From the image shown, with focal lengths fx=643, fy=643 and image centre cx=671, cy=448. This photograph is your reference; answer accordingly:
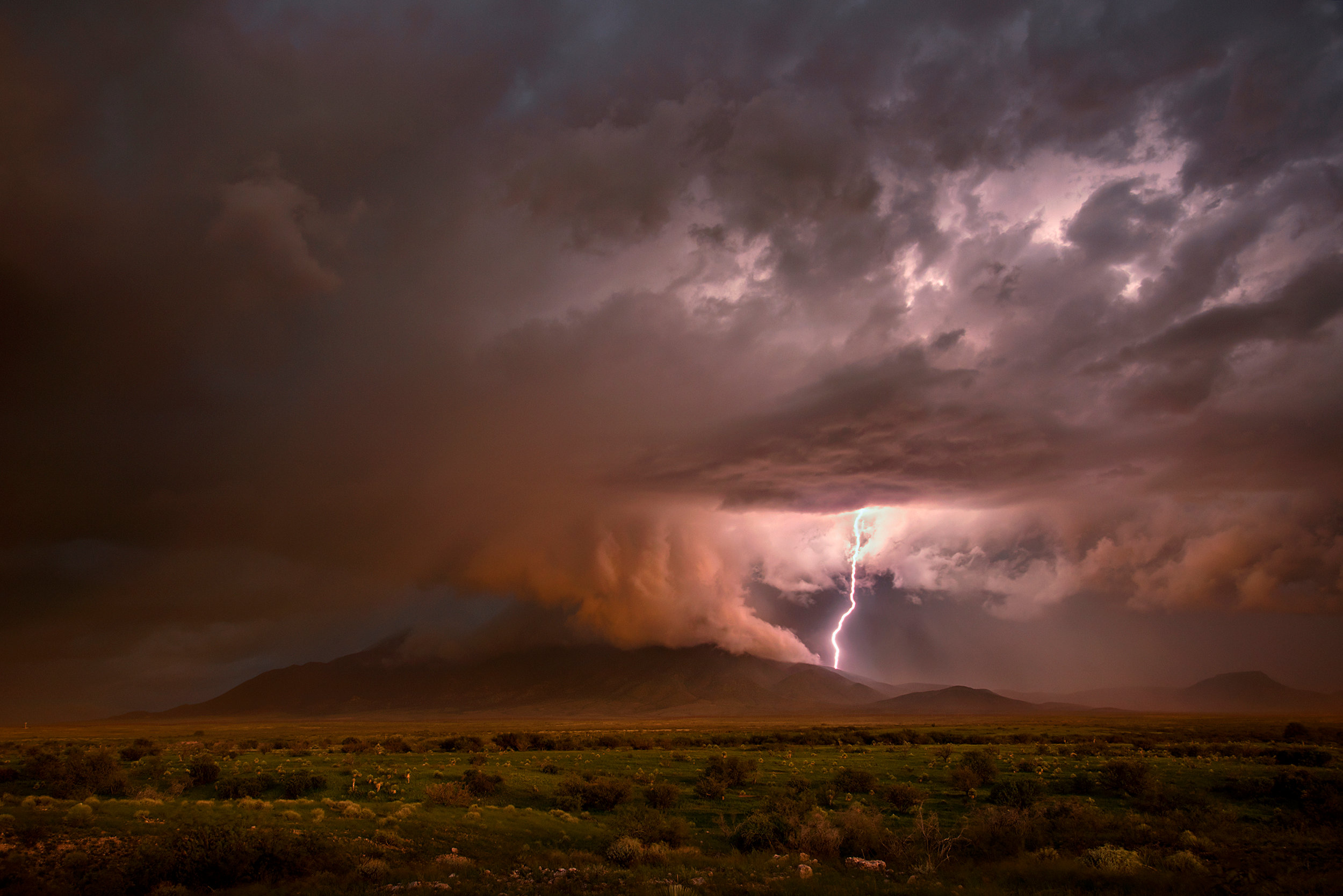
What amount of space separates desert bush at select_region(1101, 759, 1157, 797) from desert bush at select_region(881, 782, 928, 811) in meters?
11.7

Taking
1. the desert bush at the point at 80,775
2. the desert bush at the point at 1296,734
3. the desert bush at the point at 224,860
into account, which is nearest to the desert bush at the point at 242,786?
the desert bush at the point at 80,775

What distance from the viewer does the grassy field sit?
2059 cm

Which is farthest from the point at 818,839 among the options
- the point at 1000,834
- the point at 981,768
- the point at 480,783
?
the point at 981,768

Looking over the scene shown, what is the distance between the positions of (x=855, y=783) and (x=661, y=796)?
13.6 m

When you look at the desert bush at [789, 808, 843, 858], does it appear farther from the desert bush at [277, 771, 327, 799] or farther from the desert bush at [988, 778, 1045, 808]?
the desert bush at [277, 771, 327, 799]

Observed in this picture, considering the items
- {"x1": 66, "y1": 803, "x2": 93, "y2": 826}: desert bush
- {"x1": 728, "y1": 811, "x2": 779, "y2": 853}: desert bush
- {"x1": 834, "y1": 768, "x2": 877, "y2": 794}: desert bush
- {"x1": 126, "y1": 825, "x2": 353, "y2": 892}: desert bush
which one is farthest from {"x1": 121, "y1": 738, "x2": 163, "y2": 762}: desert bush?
{"x1": 834, "y1": 768, "x2": 877, "y2": 794}: desert bush

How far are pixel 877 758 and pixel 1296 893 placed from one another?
1873 inches

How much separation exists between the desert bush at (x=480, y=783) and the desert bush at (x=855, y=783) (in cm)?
2207

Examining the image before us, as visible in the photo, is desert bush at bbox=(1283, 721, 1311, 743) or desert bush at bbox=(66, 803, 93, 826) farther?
desert bush at bbox=(1283, 721, 1311, 743)

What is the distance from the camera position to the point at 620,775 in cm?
4966

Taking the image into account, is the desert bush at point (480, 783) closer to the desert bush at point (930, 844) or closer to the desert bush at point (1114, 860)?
the desert bush at point (930, 844)

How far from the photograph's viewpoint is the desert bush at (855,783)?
42.2 m

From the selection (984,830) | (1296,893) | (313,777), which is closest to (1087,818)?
(984,830)

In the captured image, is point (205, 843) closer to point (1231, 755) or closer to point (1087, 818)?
point (1087, 818)
